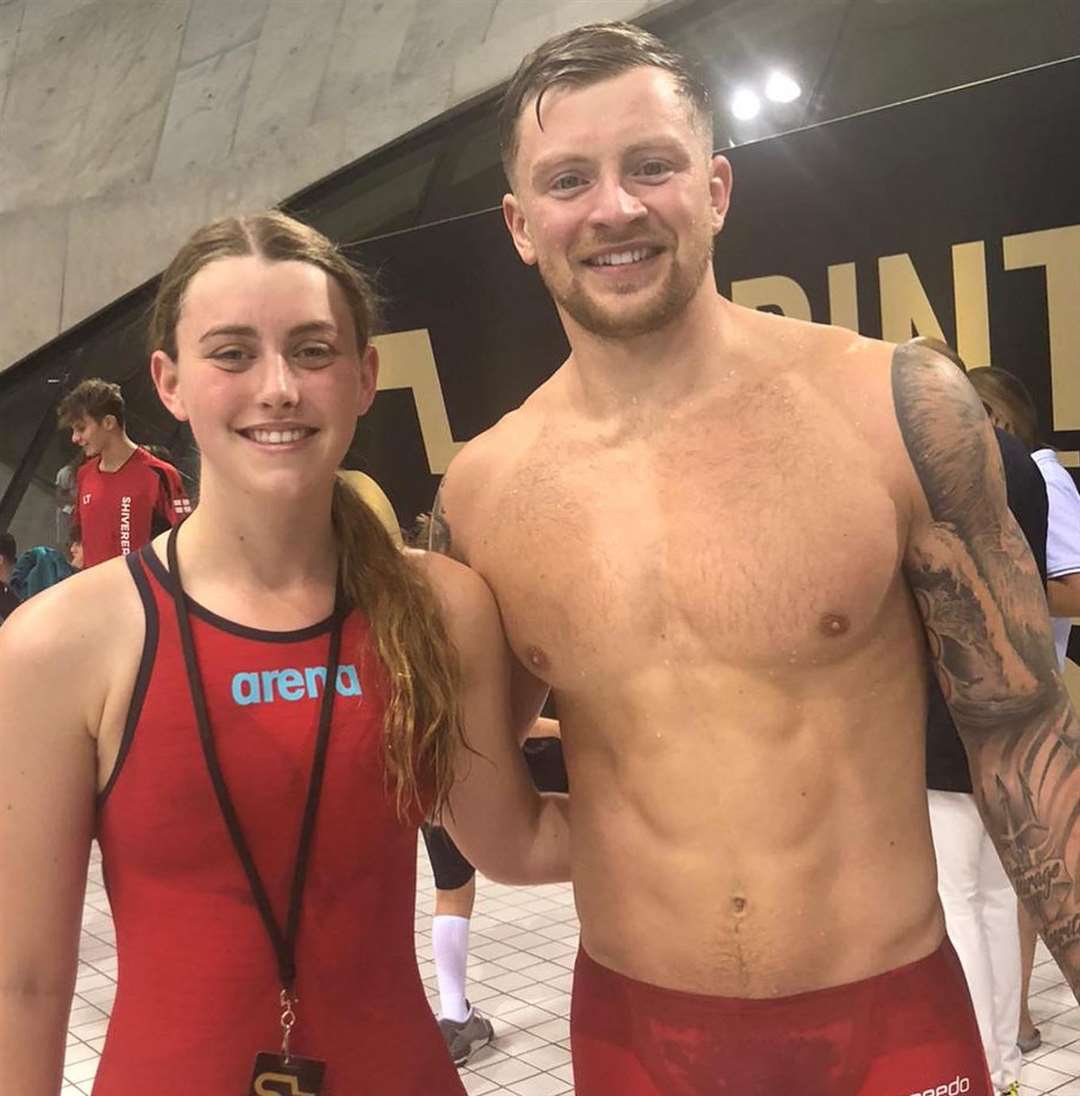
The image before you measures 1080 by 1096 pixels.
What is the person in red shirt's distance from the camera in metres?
5.63

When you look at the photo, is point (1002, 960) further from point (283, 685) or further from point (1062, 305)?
point (283, 685)

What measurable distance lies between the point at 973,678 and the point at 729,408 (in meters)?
0.47

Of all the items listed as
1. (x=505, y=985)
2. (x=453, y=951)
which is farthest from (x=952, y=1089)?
(x=505, y=985)

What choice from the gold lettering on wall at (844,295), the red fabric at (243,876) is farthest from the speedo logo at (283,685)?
the gold lettering on wall at (844,295)

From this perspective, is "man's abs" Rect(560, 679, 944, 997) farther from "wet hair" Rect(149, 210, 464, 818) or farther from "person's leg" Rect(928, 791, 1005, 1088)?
"person's leg" Rect(928, 791, 1005, 1088)

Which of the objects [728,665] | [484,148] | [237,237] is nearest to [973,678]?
[728,665]

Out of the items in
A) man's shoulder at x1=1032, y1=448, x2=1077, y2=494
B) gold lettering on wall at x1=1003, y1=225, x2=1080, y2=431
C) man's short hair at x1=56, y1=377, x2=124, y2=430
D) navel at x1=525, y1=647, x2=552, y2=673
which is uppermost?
man's short hair at x1=56, y1=377, x2=124, y2=430

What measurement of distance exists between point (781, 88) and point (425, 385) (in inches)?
83.9

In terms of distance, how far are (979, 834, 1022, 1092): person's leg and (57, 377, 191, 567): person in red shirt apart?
388 centimetres

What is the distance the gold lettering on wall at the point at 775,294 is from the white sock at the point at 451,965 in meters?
2.46

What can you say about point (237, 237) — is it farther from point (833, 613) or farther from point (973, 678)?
point (973, 678)

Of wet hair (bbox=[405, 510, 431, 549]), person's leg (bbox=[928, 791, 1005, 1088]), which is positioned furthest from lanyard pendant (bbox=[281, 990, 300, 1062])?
person's leg (bbox=[928, 791, 1005, 1088])

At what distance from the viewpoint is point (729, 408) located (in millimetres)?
1656

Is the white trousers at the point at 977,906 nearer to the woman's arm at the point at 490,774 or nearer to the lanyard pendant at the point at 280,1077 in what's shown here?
the woman's arm at the point at 490,774
